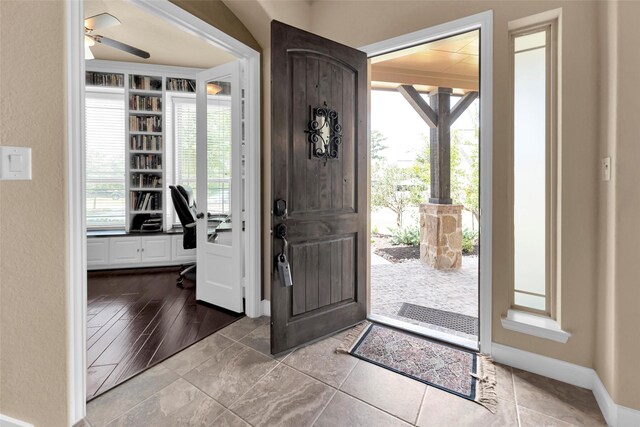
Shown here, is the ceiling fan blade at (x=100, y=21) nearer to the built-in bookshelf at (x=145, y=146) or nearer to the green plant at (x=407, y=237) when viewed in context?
the built-in bookshelf at (x=145, y=146)

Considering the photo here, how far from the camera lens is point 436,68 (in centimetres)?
405

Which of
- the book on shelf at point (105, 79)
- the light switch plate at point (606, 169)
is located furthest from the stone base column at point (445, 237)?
the book on shelf at point (105, 79)

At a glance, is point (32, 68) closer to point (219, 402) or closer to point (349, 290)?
point (219, 402)

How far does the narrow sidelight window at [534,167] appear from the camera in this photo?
184 centimetres

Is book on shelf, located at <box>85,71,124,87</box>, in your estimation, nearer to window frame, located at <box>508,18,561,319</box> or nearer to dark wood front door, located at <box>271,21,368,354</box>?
dark wood front door, located at <box>271,21,368,354</box>

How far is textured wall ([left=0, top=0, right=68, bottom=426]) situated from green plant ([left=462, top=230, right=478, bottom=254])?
20.2 feet

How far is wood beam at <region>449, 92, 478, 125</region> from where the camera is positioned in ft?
15.7

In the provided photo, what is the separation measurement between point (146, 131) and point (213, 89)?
2278 millimetres

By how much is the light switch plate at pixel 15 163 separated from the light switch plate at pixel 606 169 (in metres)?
2.78

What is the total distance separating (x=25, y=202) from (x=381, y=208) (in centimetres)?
714

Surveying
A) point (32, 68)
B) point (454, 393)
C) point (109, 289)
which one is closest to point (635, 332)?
point (454, 393)

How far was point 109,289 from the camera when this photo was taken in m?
3.44

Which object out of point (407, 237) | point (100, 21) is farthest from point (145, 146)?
point (407, 237)

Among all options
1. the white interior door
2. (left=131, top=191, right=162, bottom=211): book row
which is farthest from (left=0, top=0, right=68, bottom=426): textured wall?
(left=131, top=191, right=162, bottom=211): book row
